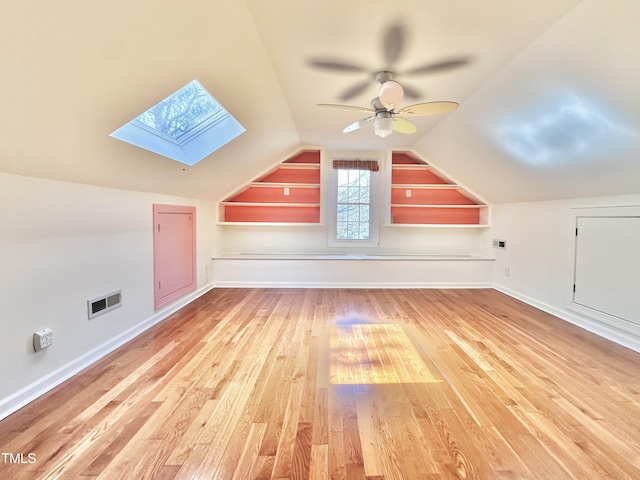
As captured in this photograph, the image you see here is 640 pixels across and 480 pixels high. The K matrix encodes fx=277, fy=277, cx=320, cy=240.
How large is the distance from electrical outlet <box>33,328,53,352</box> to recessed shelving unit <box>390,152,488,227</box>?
4.42 m

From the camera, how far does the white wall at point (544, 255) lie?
2838mm

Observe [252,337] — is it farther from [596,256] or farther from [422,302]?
[596,256]

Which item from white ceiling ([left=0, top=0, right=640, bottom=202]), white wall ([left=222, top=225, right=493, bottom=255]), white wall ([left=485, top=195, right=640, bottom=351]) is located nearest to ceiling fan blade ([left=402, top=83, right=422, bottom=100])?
white ceiling ([left=0, top=0, right=640, bottom=202])

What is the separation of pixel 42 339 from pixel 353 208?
13.5 feet

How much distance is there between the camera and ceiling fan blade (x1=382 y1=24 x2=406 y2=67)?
5.70ft

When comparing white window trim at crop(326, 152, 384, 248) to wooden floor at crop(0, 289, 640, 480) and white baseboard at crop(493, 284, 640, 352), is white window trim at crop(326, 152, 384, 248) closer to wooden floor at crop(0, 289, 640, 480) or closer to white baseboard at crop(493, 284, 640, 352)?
wooden floor at crop(0, 289, 640, 480)

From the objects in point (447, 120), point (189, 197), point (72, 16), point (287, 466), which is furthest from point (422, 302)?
point (72, 16)

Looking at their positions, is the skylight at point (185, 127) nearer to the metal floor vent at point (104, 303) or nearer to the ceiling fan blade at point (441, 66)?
the metal floor vent at point (104, 303)

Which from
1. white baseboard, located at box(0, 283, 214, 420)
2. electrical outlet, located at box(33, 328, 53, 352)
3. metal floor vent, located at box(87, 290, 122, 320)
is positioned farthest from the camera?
metal floor vent, located at box(87, 290, 122, 320)

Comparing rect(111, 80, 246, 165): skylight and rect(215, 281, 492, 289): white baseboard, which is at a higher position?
rect(111, 80, 246, 165): skylight

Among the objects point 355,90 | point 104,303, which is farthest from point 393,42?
point 104,303

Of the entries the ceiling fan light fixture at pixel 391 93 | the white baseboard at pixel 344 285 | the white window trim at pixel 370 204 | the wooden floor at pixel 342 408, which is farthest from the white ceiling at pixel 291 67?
the white baseboard at pixel 344 285

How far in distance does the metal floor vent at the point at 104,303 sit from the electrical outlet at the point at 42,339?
34 centimetres

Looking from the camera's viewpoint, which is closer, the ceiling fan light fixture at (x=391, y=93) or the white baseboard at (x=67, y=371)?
the white baseboard at (x=67, y=371)
